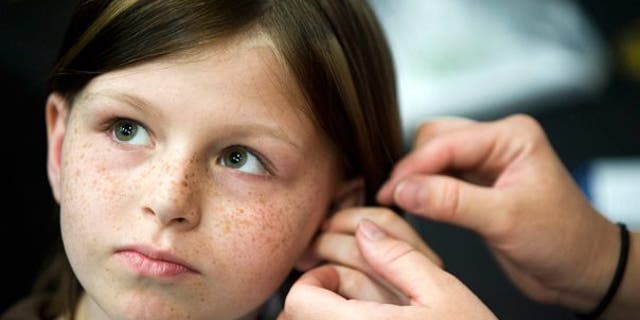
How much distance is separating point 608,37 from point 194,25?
148cm

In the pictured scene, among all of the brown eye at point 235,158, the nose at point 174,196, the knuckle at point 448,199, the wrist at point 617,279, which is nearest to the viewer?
the nose at point 174,196

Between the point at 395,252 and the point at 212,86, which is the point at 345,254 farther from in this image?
the point at 212,86

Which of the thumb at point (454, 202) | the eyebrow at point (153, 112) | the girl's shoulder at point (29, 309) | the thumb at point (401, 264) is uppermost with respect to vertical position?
the eyebrow at point (153, 112)

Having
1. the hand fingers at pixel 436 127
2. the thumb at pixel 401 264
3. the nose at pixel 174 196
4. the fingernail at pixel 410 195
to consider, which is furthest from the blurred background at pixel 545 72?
the nose at pixel 174 196

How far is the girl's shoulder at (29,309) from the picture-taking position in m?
1.20

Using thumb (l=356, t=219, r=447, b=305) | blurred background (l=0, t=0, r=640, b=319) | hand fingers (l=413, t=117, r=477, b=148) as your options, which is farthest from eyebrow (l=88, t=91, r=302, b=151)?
blurred background (l=0, t=0, r=640, b=319)

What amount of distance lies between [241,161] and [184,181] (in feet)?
0.39

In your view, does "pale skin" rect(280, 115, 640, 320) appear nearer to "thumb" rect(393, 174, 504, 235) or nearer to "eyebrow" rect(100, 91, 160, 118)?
"thumb" rect(393, 174, 504, 235)

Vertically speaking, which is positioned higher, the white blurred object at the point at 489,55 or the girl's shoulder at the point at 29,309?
the white blurred object at the point at 489,55

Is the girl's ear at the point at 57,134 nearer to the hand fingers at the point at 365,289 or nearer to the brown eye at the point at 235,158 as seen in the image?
the brown eye at the point at 235,158

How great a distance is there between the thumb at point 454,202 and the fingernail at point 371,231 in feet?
0.32

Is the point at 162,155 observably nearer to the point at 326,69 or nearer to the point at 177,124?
the point at 177,124

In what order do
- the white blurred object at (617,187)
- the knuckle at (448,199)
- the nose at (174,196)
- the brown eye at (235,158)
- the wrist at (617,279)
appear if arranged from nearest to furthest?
the nose at (174,196) < the brown eye at (235,158) < the knuckle at (448,199) < the wrist at (617,279) < the white blurred object at (617,187)

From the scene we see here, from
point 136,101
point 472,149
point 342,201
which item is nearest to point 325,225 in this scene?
point 342,201
